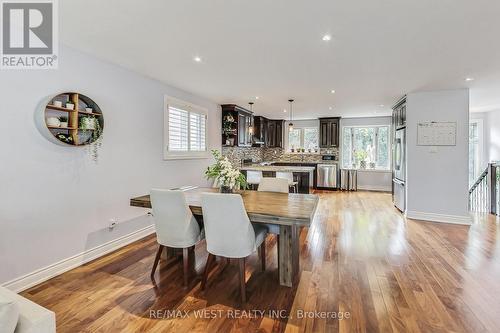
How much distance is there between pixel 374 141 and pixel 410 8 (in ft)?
22.6

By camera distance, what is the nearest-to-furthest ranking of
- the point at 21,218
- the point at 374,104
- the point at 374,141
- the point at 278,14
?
1. the point at 278,14
2. the point at 21,218
3. the point at 374,104
4. the point at 374,141

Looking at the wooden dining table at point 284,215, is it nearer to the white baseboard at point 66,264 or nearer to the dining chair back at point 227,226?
the dining chair back at point 227,226

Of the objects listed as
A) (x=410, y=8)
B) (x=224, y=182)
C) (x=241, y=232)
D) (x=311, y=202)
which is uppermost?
(x=410, y=8)

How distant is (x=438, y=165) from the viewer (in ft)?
15.2

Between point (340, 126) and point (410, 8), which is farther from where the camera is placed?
point (340, 126)

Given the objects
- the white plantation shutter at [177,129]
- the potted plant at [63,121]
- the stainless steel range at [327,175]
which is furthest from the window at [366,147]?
the potted plant at [63,121]

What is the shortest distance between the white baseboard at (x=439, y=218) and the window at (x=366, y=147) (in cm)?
354

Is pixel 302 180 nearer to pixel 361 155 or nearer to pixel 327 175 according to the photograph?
pixel 327 175

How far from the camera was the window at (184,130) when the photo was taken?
14.0ft

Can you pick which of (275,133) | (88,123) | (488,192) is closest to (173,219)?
(88,123)

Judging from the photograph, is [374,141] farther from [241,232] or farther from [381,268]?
[241,232]

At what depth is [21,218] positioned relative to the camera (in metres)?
2.36

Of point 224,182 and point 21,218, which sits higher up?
point 224,182

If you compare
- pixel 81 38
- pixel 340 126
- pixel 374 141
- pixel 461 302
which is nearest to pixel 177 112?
pixel 81 38
